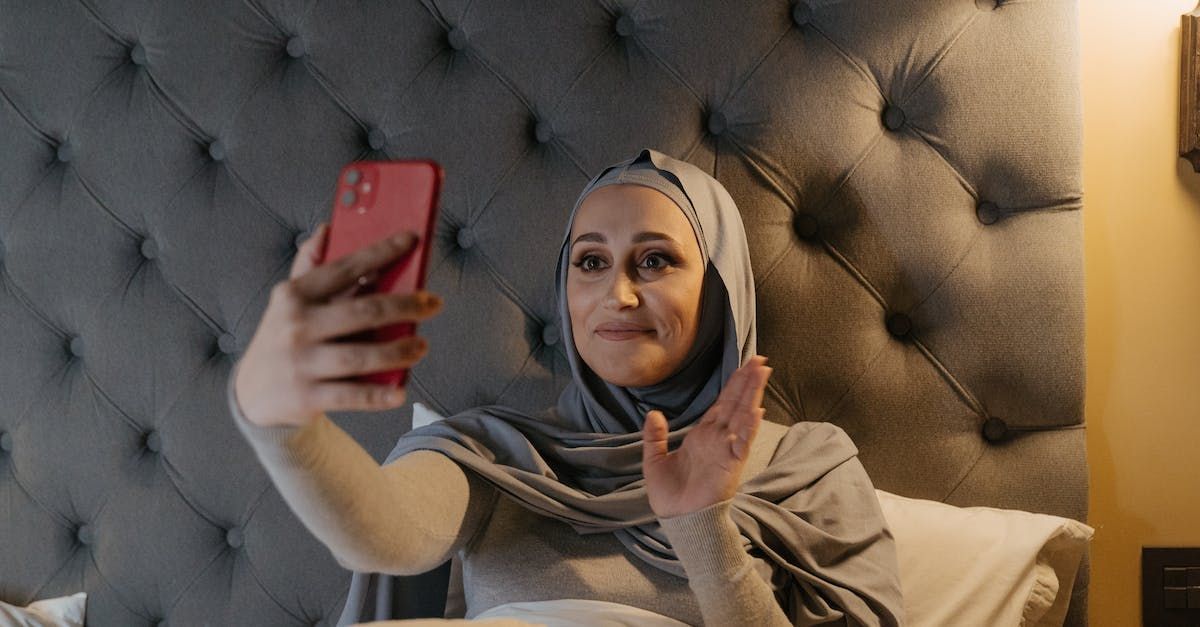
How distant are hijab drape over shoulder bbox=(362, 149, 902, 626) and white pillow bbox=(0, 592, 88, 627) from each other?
0.65 m

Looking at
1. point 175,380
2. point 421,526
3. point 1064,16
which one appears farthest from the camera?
point 175,380

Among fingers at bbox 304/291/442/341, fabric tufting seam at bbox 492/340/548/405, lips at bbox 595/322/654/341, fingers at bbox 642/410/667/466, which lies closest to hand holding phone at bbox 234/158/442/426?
fingers at bbox 304/291/442/341

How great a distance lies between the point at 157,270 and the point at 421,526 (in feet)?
2.41

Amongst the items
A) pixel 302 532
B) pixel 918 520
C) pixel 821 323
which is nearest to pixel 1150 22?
pixel 821 323

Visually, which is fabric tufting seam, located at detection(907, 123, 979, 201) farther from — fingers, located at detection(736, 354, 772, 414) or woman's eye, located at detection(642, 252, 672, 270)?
fingers, located at detection(736, 354, 772, 414)

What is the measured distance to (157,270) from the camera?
149cm

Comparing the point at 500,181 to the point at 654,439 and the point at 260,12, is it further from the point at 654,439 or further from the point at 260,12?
the point at 654,439

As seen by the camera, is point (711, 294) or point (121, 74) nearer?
point (711, 294)

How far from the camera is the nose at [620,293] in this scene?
3.69ft

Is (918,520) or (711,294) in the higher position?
(711,294)

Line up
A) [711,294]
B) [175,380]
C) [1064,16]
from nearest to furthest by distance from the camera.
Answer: [711,294] < [1064,16] < [175,380]

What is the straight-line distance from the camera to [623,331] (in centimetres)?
115

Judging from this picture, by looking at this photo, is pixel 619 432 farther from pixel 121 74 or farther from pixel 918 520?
pixel 121 74

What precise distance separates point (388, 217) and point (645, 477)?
15.2 inches
